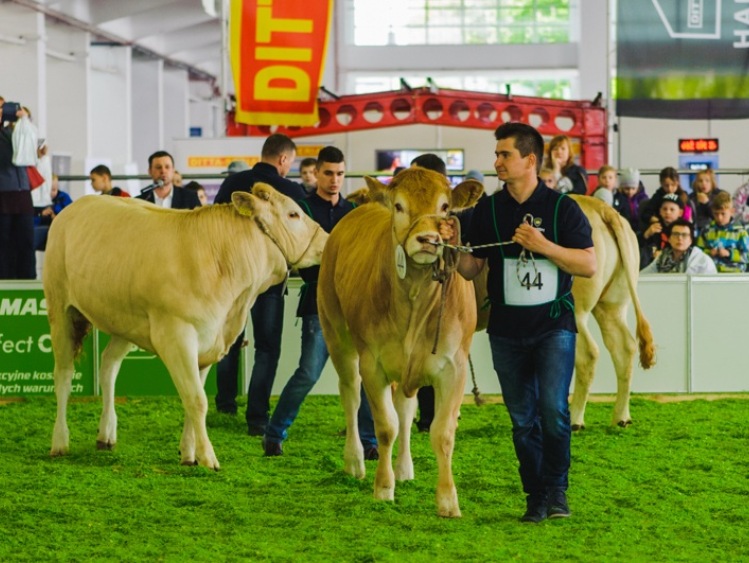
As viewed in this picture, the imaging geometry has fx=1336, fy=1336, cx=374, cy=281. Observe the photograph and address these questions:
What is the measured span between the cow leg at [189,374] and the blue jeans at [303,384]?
0.65m

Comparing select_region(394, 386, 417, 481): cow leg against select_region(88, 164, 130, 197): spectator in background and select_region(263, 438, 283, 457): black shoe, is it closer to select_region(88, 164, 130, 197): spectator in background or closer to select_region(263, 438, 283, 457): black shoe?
select_region(263, 438, 283, 457): black shoe

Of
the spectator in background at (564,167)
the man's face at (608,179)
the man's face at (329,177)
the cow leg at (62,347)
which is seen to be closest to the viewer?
the man's face at (329,177)

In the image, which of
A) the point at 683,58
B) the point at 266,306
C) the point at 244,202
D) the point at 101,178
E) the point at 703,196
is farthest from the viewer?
the point at 683,58

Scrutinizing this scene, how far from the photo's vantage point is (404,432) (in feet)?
22.7

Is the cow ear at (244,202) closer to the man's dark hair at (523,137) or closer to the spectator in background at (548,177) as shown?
the man's dark hair at (523,137)

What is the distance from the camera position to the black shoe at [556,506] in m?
6.11

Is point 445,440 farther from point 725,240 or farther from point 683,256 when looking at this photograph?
point 725,240

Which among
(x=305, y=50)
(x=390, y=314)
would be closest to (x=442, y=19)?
(x=305, y=50)

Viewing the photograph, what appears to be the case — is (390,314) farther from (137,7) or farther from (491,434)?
(137,7)

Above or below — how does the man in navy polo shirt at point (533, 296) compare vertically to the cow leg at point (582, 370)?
above

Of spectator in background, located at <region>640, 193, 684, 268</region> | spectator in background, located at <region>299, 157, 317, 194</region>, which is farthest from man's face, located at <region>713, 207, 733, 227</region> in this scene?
spectator in background, located at <region>299, 157, 317, 194</region>

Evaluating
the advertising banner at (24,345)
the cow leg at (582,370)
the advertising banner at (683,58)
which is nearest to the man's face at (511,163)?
the cow leg at (582,370)

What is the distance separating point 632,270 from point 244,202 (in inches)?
117

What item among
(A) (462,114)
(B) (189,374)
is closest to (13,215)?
(B) (189,374)
